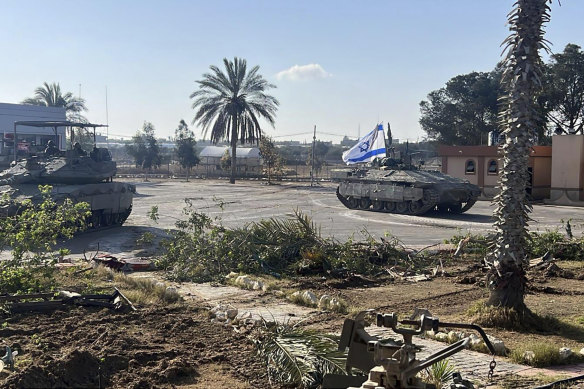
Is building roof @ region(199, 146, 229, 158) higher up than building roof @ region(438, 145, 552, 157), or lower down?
lower down

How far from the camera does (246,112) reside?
49438mm

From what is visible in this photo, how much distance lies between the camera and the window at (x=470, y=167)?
38844mm

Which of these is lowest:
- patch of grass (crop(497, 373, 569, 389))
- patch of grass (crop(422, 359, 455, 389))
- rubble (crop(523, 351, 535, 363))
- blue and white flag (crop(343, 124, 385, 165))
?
patch of grass (crop(497, 373, 569, 389))

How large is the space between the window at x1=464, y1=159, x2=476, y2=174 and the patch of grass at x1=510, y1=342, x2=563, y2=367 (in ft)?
106

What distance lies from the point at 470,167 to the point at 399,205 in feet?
41.7

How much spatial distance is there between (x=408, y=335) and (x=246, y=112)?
45894mm

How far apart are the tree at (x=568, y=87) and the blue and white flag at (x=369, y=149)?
590 inches

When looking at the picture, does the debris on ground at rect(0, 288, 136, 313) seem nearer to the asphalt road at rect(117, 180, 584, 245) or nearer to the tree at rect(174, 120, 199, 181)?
the asphalt road at rect(117, 180, 584, 245)

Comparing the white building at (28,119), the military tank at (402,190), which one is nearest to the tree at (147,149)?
the white building at (28,119)

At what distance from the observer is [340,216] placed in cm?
2572

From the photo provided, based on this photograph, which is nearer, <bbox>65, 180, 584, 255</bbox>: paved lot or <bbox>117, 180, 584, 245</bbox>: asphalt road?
<bbox>65, 180, 584, 255</bbox>: paved lot

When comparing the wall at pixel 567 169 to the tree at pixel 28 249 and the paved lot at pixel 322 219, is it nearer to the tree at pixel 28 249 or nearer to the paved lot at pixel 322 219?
the paved lot at pixel 322 219

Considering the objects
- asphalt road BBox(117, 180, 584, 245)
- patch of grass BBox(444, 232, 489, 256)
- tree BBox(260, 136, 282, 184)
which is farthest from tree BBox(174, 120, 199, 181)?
patch of grass BBox(444, 232, 489, 256)

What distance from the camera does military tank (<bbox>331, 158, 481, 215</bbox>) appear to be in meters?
26.5
